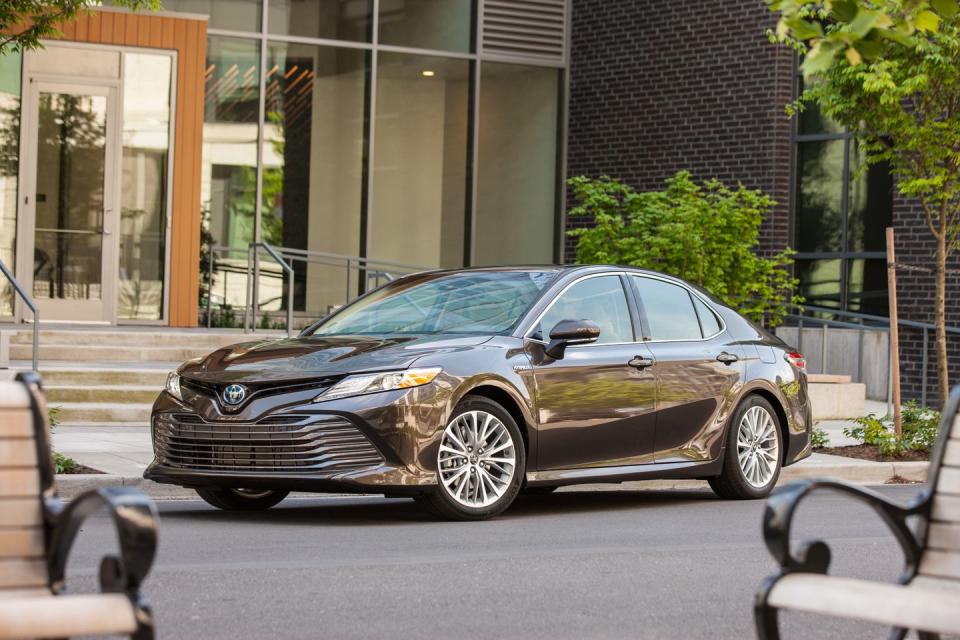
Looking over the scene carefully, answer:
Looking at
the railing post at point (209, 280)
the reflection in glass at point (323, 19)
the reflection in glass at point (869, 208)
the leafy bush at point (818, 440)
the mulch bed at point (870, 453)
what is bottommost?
the mulch bed at point (870, 453)

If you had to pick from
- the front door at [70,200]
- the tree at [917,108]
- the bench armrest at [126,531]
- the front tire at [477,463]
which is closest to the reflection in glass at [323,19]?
the front door at [70,200]

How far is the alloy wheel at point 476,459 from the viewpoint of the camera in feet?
30.3

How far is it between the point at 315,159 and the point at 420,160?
5.93ft

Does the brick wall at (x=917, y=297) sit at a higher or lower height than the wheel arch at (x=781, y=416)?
higher

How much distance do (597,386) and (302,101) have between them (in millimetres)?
13918

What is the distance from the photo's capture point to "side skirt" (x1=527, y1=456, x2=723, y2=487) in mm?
9750

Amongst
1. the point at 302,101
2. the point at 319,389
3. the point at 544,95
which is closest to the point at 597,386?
the point at 319,389

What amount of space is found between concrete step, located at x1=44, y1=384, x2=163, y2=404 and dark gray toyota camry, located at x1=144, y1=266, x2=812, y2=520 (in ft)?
17.1

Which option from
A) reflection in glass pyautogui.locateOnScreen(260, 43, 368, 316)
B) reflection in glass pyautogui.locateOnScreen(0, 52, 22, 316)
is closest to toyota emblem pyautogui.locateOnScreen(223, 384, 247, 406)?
reflection in glass pyautogui.locateOnScreen(0, 52, 22, 316)

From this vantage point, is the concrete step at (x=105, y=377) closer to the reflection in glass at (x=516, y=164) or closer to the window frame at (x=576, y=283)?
the window frame at (x=576, y=283)

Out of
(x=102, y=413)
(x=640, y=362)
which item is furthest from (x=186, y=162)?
(x=640, y=362)

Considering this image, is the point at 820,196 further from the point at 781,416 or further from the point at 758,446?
the point at 758,446

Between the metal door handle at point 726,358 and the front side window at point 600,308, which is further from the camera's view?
the metal door handle at point 726,358

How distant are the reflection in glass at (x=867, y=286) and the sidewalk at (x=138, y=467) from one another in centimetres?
760
